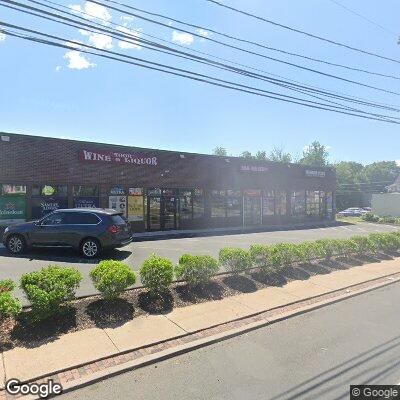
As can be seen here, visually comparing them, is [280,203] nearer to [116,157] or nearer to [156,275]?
[116,157]

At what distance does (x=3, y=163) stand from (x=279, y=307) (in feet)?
49.1

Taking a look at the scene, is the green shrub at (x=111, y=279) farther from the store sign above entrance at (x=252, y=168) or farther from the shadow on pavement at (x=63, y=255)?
the store sign above entrance at (x=252, y=168)

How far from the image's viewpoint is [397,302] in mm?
7953

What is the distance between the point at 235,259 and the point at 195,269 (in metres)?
1.44

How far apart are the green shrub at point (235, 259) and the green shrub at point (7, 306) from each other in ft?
16.2

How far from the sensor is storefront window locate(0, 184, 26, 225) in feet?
55.5

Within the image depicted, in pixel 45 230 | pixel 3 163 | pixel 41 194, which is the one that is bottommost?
pixel 45 230

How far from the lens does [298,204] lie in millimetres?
30531

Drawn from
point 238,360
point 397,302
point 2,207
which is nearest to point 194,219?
point 2,207

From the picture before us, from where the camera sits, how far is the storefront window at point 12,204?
55.5 ft

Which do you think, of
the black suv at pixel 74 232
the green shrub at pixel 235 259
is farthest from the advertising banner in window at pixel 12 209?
the green shrub at pixel 235 259

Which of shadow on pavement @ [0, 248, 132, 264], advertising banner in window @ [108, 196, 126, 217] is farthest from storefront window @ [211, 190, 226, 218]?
shadow on pavement @ [0, 248, 132, 264]

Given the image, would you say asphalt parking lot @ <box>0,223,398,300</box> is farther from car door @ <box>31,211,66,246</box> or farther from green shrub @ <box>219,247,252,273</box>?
green shrub @ <box>219,247,252,273</box>

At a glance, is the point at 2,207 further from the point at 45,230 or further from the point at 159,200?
the point at 159,200
